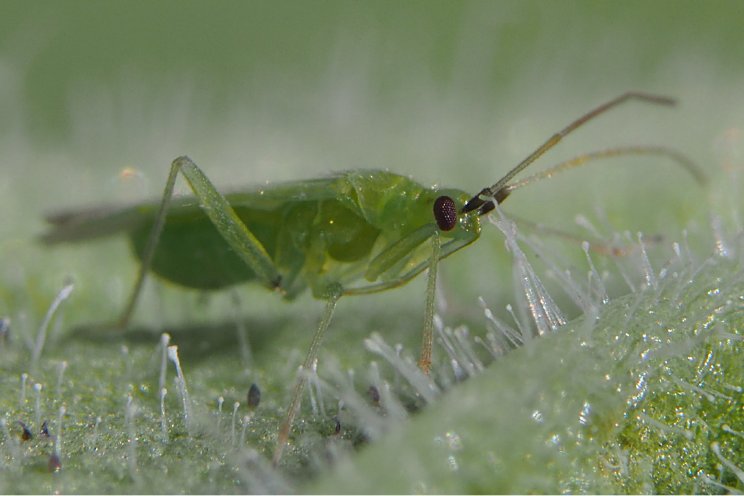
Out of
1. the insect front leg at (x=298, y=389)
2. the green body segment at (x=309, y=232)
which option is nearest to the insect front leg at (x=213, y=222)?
the green body segment at (x=309, y=232)

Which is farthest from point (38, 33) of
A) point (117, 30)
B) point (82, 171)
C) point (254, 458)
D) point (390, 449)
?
point (390, 449)

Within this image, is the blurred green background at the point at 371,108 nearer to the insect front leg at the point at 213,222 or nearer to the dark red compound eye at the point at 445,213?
the insect front leg at the point at 213,222

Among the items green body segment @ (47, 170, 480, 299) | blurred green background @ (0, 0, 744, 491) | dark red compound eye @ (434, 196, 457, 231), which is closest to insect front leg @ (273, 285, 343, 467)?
green body segment @ (47, 170, 480, 299)

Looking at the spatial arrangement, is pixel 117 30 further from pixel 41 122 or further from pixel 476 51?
pixel 476 51

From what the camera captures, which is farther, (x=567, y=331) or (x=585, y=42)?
(x=585, y=42)

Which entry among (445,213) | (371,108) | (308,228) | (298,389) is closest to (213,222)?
(308,228)

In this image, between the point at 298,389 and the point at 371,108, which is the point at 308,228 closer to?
the point at 298,389

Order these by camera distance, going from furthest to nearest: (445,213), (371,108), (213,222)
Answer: (371,108)
(213,222)
(445,213)

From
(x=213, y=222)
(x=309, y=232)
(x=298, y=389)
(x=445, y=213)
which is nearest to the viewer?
(x=298, y=389)

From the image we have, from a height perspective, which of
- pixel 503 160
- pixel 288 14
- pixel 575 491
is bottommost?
A: pixel 575 491
